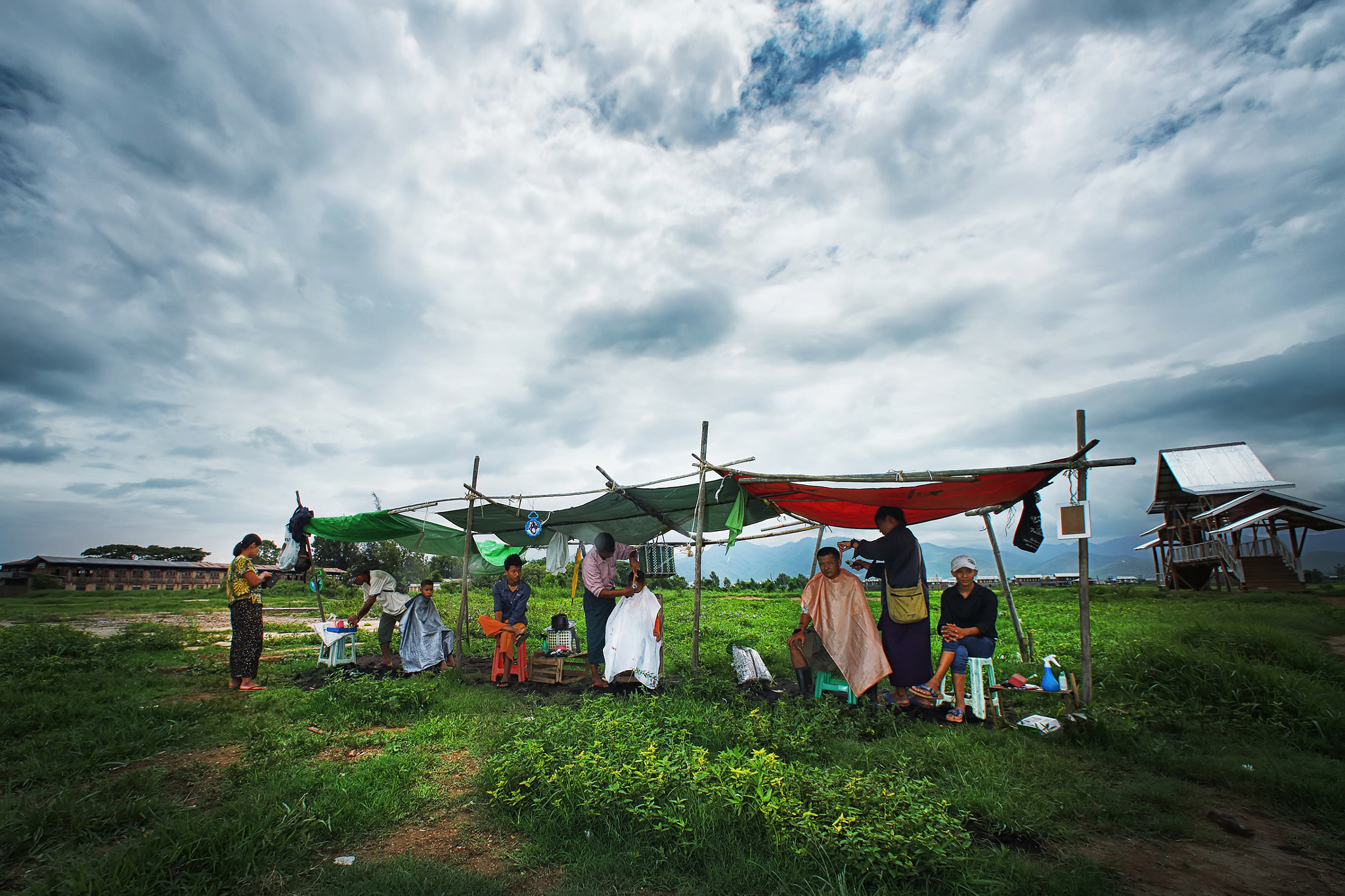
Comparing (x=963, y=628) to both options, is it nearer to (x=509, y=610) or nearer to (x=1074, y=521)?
(x=1074, y=521)

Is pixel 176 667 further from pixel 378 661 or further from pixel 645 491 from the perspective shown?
pixel 645 491

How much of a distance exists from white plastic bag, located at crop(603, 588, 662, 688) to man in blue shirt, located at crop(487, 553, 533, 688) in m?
1.40

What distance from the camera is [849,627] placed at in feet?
22.2

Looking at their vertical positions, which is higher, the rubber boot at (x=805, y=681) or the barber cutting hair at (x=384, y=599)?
the barber cutting hair at (x=384, y=599)

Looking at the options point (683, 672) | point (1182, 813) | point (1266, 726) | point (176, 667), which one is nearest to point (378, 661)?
point (176, 667)

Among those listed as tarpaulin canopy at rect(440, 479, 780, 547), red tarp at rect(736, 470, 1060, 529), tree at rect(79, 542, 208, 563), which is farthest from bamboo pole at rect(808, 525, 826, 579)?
tree at rect(79, 542, 208, 563)

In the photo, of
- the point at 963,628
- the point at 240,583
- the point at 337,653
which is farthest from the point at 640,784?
the point at 337,653

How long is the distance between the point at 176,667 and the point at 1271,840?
43.2ft

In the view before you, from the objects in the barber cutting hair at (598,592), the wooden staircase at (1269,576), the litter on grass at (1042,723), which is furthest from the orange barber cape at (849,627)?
A: the wooden staircase at (1269,576)

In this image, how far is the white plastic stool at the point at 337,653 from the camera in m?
9.27

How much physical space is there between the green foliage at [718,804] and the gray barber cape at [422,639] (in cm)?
496

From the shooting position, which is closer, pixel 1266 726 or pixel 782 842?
pixel 782 842

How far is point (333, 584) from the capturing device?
32.7 meters

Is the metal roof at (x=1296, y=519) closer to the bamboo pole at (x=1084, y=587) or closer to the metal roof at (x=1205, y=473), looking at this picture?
the metal roof at (x=1205, y=473)
